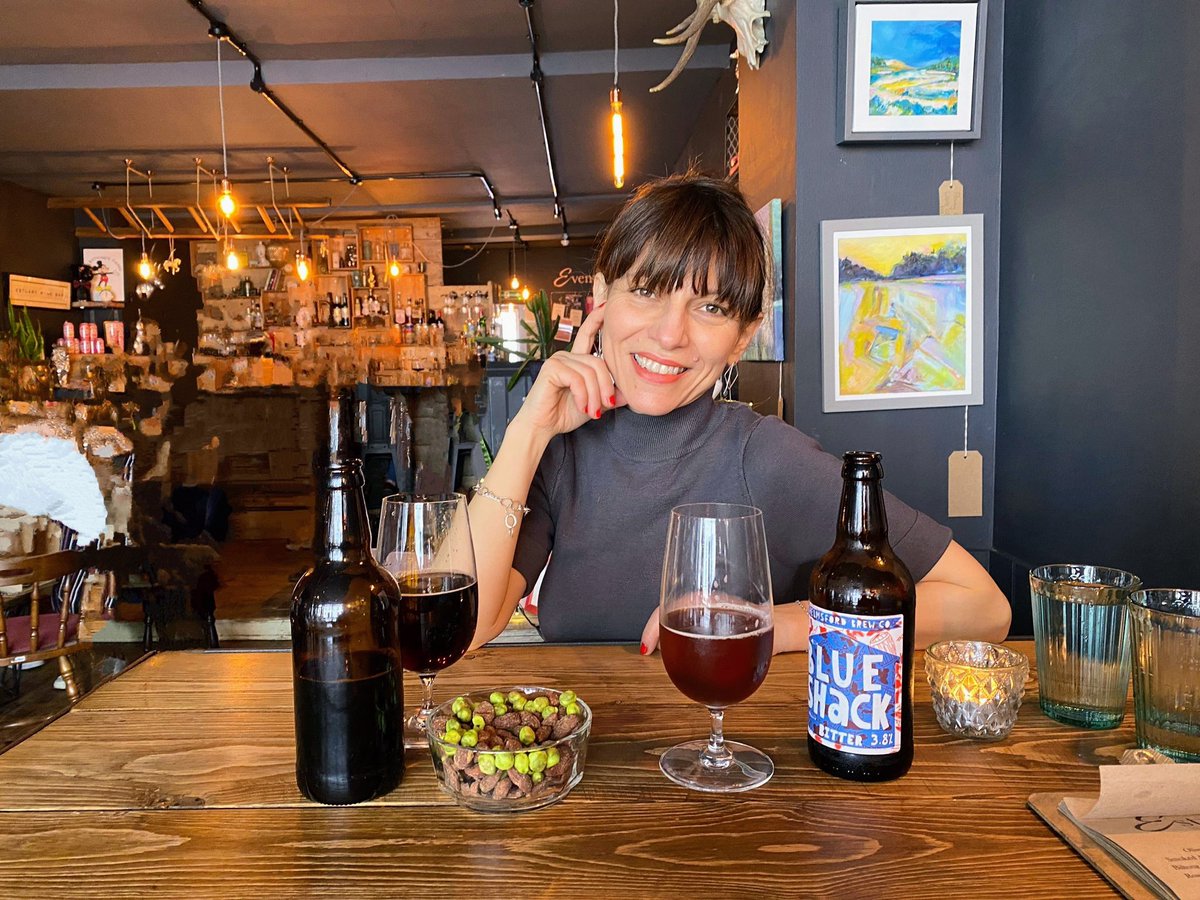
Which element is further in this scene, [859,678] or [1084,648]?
[1084,648]

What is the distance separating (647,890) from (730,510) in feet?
1.12

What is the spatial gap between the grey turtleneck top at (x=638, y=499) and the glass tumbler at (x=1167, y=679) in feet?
1.95

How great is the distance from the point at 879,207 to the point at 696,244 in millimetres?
1118

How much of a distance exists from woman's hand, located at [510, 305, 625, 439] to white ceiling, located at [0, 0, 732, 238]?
11.0 ft

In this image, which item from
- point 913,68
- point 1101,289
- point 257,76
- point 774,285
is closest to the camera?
point 1101,289

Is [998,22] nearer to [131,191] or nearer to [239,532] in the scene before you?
[239,532]

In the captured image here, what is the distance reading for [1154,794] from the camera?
0.62m

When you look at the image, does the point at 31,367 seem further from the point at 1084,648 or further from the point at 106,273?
the point at 1084,648

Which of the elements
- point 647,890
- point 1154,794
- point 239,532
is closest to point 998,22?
point 1154,794

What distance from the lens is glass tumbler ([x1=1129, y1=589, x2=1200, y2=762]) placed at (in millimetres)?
695

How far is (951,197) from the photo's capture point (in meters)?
2.07

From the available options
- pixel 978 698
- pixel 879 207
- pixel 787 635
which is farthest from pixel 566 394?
pixel 879 207

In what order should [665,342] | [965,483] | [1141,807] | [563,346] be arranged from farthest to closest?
[563,346]
[965,483]
[665,342]
[1141,807]

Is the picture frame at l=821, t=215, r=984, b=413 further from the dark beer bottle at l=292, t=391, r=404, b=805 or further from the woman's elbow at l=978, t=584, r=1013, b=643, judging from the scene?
the dark beer bottle at l=292, t=391, r=404, b=805
